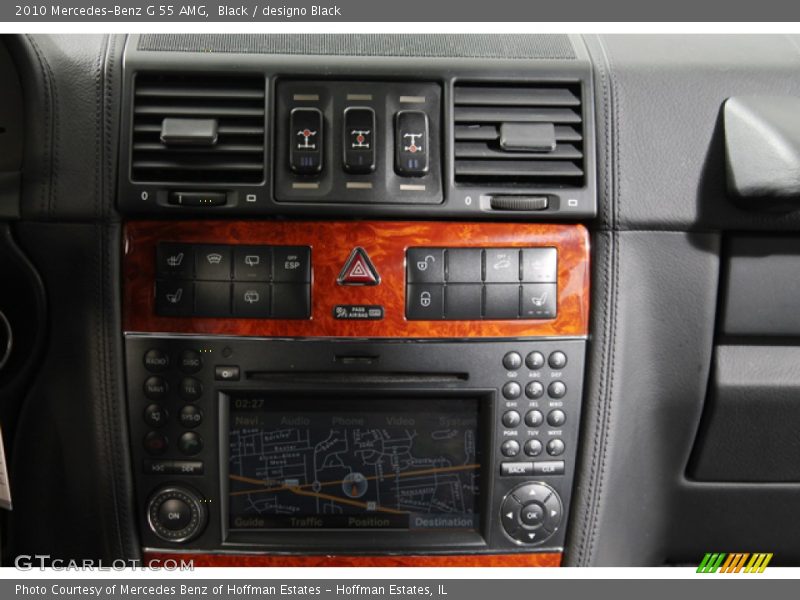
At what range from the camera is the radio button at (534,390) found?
5.26 ft

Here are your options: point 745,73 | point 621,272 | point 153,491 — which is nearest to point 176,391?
point 153,491

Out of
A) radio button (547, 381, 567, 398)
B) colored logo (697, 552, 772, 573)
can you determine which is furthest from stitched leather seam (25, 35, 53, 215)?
colored logo (697, 552, 772, 573)

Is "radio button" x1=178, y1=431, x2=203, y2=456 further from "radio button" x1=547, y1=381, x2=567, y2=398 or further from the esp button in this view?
"radio button" x1=547, y1=381, x2=567, y2=398

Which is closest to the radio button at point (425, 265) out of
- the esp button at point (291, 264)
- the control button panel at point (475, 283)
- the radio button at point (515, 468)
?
the control button panel at point (475, 283)

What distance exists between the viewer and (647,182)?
158 centimetres

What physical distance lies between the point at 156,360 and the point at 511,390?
2.41ft

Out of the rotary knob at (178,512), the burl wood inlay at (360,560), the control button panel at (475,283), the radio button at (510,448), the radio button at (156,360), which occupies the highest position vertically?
the control button panel at (475,283)

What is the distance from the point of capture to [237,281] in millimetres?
1559

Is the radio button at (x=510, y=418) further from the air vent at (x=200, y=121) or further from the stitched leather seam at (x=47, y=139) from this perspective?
the stitched leather seam at (x=47, y=139)

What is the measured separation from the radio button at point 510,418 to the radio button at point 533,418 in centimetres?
2

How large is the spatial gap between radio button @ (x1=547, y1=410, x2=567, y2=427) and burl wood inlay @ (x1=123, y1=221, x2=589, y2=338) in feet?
0.62

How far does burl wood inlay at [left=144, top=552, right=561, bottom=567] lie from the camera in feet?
5.35

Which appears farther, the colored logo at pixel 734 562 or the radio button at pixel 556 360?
the colored logo at pixel 734 562

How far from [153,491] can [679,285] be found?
119cm
